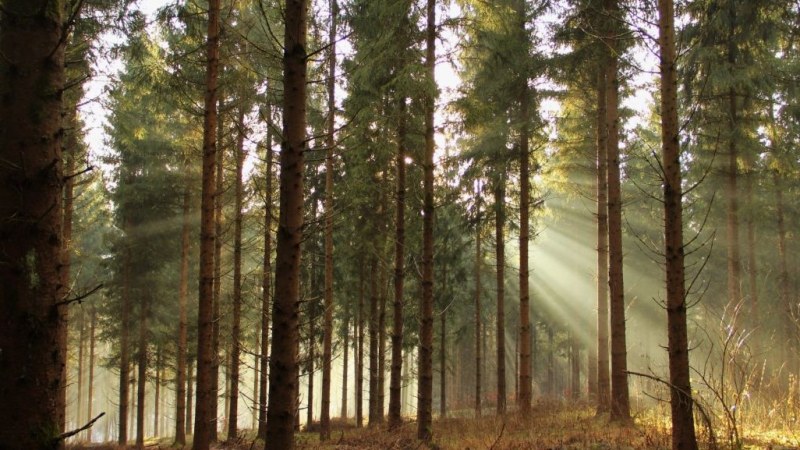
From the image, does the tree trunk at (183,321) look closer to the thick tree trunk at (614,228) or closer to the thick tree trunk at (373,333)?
the thick tree trunk at (373,333)

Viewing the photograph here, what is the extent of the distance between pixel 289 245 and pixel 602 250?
10.7 meters

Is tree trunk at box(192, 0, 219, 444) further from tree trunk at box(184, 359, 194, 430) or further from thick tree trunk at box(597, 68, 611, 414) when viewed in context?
tree trunk at box(184, 359, 194, 430)

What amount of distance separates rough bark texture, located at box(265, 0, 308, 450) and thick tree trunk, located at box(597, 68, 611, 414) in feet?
31.0

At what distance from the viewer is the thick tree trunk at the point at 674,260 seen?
546cm

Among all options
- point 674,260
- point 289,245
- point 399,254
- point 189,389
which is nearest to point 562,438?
point 674,260

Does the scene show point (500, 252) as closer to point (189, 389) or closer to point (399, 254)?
point (399, 254)

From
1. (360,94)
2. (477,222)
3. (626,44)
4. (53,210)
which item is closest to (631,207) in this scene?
(477,222)

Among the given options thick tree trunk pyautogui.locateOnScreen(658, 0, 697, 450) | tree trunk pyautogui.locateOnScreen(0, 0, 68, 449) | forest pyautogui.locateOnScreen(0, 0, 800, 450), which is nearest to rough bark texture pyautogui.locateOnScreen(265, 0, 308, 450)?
forest pyautogui.locateOnScreen(0, 0, 800, 450)

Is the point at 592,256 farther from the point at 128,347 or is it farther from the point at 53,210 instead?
the point at 53,210

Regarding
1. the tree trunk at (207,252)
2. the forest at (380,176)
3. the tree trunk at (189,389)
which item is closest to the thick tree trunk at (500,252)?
the forest at (380,176)

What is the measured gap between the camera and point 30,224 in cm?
298

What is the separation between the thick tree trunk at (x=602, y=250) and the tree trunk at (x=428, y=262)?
4415 millimetres

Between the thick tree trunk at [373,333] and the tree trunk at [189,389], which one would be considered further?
the tree trunk at [189,389]

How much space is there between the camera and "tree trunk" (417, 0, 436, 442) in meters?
10.2
